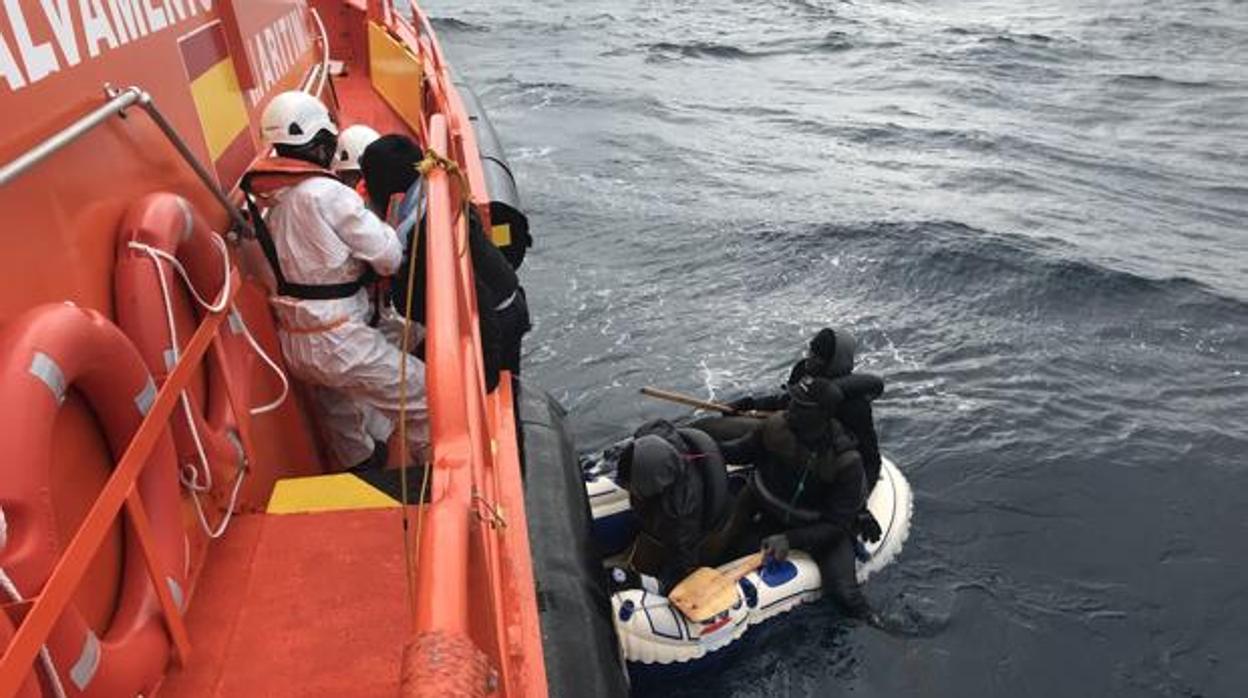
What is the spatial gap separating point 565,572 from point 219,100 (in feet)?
7.61

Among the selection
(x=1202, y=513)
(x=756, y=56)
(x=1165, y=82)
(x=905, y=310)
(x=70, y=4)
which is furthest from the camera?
(x=756, y=56)

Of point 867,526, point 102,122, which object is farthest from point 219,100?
point 867,526

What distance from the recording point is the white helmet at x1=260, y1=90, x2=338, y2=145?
128 inches

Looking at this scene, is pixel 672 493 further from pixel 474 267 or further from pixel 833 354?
pixel 474 267

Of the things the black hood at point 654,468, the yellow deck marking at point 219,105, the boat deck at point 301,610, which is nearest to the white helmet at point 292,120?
the yellow deck marking at point 219,105

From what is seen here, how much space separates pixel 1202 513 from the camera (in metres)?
6.23

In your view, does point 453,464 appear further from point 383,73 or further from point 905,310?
point 905,310

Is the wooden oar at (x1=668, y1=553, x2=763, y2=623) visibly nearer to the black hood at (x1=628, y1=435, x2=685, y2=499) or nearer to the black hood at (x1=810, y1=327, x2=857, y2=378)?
the black hood at (x1=628, y1=435, x2=685, y2=499)

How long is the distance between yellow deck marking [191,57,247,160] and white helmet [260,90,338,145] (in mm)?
223

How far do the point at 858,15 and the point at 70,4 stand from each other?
92.7 ft

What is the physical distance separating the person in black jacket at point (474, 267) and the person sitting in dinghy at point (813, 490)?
1591mm

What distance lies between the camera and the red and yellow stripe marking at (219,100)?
10.7 ft

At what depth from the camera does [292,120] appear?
3.28 meters

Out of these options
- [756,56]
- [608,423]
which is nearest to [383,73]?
[608,423]
